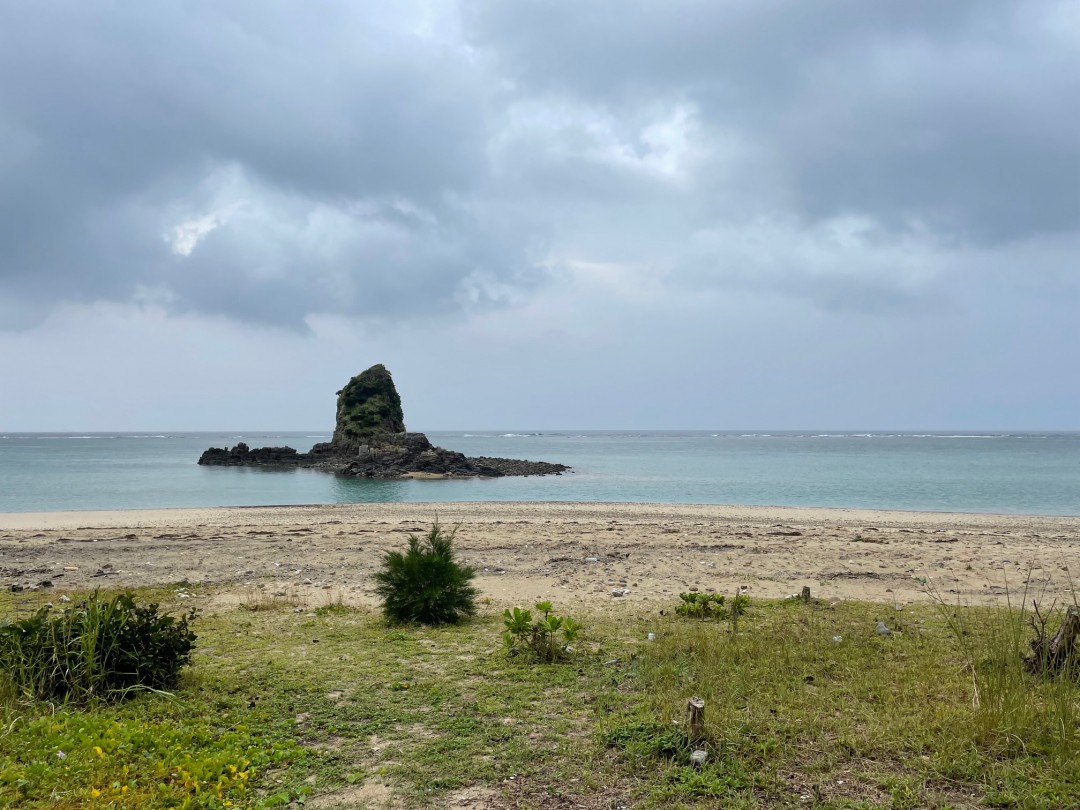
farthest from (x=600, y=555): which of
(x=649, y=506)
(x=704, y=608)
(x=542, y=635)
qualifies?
(x=649, y=506)

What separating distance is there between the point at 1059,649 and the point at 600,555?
12.0 meters

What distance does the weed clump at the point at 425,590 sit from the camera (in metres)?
10.6

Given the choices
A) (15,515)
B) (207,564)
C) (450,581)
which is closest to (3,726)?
(450,581)

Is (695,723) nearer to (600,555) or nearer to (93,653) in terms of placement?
(93,653)

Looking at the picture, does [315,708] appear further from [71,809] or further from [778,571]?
[778,571]

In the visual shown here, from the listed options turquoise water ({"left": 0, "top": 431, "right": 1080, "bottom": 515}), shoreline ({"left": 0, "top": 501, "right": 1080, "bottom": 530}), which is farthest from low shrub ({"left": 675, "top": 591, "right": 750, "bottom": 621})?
turquoise water ({"left": 0, "top": 431, "right": 1080, "bottom": 515})

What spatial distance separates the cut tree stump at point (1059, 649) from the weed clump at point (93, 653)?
8625mm

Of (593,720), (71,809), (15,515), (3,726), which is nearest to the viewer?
(71,809)

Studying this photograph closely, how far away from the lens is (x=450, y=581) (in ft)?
36.1

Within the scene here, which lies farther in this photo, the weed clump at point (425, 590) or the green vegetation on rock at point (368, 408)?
the green vegetation on rock at point (368, 408)

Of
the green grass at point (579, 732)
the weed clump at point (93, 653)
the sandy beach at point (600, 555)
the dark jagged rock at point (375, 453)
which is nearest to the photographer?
the green grass at point (579, 732)

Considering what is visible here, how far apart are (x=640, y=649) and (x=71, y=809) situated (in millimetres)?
5930

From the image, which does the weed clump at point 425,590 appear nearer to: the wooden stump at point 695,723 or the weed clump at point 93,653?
the weed clump at point 93,653

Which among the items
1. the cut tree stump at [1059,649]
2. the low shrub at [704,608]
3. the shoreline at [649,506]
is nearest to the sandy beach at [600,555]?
the shoreline at [649,506]
